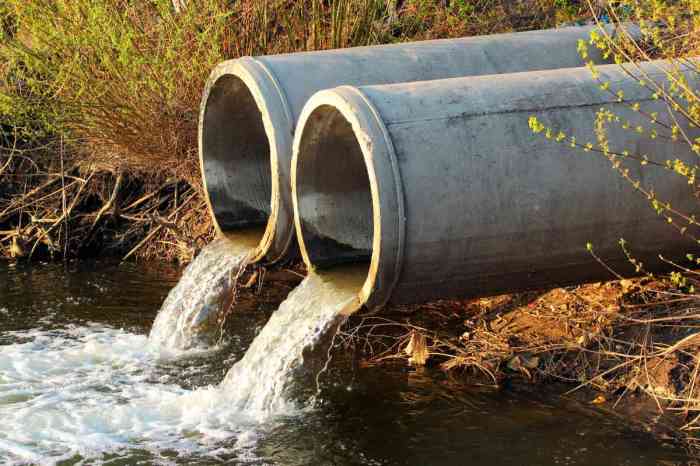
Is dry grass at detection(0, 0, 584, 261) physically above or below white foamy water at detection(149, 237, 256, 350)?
above

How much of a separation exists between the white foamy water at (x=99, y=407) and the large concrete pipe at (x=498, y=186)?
4.09 ft

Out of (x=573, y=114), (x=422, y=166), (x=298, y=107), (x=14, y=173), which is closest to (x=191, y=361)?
(x=298, y=107)

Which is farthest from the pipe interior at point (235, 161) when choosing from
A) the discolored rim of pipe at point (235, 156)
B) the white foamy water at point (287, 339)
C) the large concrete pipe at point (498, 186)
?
the large concrete pipe at point (498, 186)

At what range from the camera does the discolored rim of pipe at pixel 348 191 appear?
6.03 m

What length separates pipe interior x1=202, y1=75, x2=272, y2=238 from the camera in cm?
898

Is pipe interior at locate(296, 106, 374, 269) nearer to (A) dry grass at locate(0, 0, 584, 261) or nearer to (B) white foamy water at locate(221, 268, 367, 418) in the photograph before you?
(B) white foamy water at locate(221, 268, 367, 418)

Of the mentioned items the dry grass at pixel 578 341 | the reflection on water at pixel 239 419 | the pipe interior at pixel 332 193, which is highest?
the pipe interior at pixel 332 193

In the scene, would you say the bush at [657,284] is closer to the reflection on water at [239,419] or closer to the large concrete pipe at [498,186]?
the large concrete pipe at [498,186]

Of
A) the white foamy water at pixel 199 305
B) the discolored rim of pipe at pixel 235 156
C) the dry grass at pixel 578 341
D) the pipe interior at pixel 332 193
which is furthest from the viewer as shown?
the discolored rim of pipe at pixel 235 156

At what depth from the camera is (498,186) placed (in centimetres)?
617

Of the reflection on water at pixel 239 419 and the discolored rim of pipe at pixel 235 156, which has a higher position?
the discolored rim of pipe at pixel 235 156

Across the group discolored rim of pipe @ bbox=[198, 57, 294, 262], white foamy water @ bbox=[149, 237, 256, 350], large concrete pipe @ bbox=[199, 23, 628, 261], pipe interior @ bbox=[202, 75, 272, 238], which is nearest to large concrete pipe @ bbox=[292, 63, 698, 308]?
large concrete pipe @ bbox=[199, 23, 628, 261]

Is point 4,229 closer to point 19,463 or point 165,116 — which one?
point 165,116

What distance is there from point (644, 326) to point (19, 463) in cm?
377
